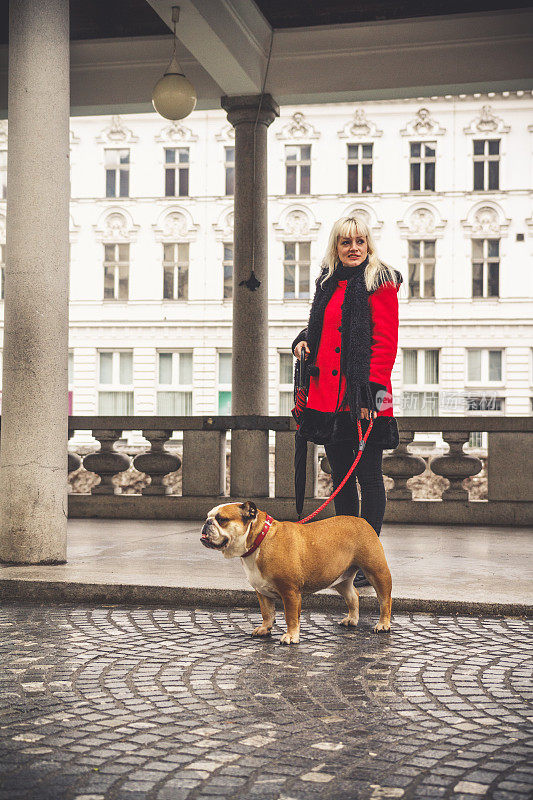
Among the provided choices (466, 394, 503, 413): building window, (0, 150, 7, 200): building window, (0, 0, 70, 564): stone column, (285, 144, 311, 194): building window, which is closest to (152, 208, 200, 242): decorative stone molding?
(285, 144, 311, 194): building window

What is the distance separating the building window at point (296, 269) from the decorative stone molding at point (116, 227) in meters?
6.99

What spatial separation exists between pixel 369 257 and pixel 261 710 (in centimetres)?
299

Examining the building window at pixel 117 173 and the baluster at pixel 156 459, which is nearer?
the baluster at pixel 156 459

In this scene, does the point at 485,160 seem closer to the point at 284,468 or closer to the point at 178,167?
the point at 178,167

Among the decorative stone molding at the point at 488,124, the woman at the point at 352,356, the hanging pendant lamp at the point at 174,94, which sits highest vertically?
the decorative stone molding at the point at 488,124

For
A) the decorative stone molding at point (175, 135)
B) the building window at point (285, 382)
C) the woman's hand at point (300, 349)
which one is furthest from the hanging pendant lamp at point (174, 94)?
the decorative stone molding at point (175, 135)

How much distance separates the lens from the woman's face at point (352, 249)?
5754 millimetres

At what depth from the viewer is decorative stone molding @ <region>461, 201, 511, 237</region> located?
137ft

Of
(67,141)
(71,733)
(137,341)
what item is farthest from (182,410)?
(71,733)

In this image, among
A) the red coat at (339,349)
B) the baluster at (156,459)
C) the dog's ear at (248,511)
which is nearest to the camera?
the dog's ear at (248,511)

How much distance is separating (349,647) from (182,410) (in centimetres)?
4031

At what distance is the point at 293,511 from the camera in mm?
10195

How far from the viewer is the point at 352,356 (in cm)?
562

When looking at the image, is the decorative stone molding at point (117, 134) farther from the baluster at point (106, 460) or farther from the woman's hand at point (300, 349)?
the woman's hand at point (300, 349)
